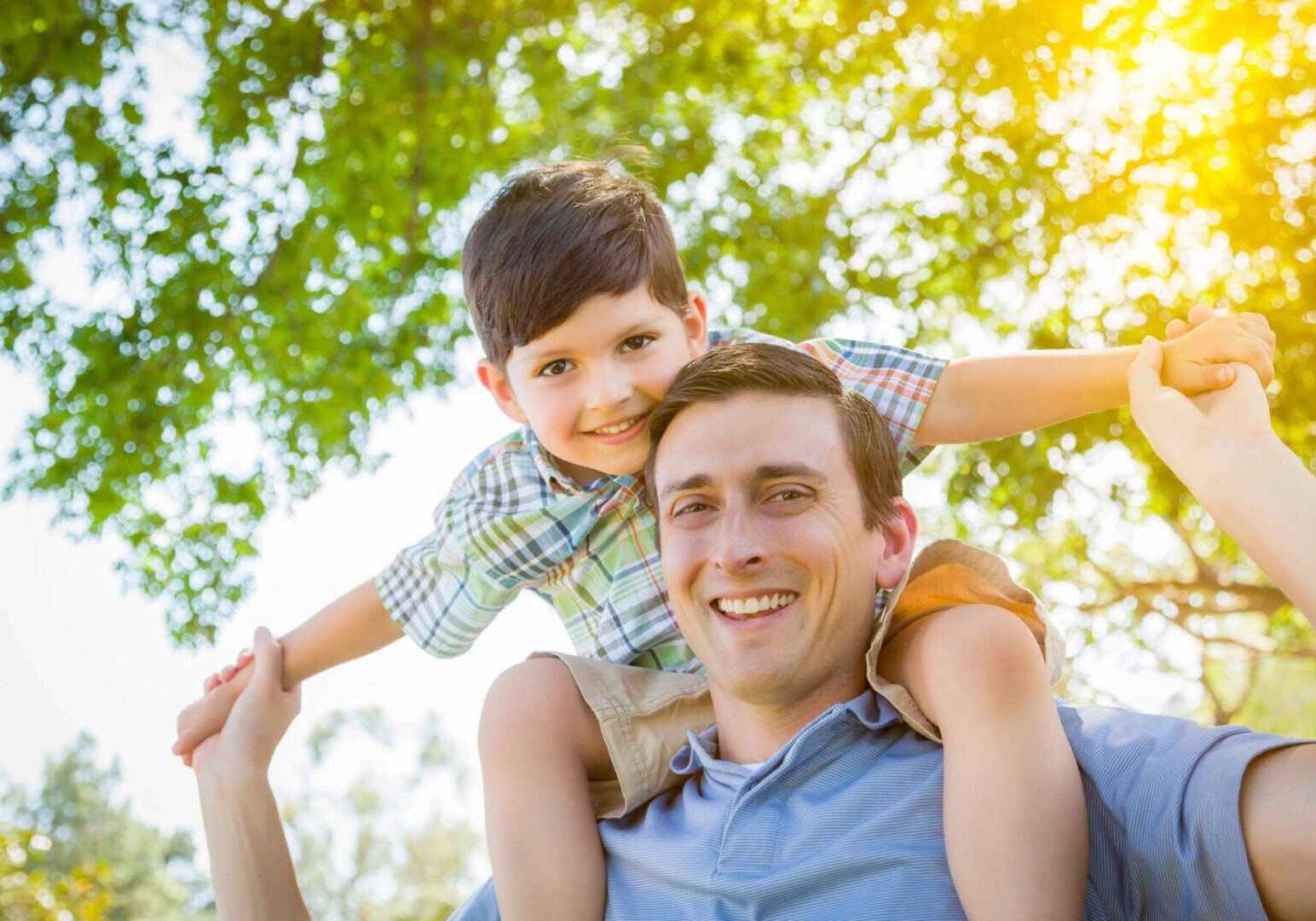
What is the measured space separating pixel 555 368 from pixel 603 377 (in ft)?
0.38

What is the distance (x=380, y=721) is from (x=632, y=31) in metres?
21.1

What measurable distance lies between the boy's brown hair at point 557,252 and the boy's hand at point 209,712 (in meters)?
0.81

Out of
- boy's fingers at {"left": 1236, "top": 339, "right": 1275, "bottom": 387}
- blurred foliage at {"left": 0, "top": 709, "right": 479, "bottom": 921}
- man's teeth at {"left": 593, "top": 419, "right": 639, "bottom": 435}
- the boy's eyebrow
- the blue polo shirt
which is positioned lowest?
blurred foliage at {"left": 0, "top": 709, "right": 479, "bottom": 921}

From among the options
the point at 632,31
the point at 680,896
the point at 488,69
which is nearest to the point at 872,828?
the point at 680,896

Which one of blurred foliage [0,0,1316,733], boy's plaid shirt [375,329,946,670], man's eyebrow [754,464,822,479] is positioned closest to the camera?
man's eyebrow [754,464,822,479]

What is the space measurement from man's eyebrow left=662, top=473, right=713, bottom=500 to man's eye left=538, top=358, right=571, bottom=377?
0.37 m

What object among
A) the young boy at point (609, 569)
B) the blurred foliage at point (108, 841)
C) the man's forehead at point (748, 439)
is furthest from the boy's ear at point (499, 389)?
the blurred foliage at point (108, 841)

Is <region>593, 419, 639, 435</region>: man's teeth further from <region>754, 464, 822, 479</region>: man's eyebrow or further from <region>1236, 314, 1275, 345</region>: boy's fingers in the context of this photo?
<region>1236, 314, 1275, 345</region>: boy's fingers

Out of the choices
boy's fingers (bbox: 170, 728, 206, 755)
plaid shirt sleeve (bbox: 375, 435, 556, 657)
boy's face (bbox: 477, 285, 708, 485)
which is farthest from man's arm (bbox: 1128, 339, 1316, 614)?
boy's fingers (bbox: 170, 728, 206, 755)

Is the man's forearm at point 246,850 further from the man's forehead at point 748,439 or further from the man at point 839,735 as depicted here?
the man's forehead at point 748,439

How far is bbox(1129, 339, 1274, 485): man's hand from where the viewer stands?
1.59 metres

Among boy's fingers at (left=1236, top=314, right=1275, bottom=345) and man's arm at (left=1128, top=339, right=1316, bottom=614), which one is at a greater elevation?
boy's fingers at (left=1236, top=314, right=1275, bottom=345)

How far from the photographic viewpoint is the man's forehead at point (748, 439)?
1.70 meters

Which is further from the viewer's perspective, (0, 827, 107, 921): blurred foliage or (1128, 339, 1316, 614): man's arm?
(0, 827, 107, 921): blurred foliage
